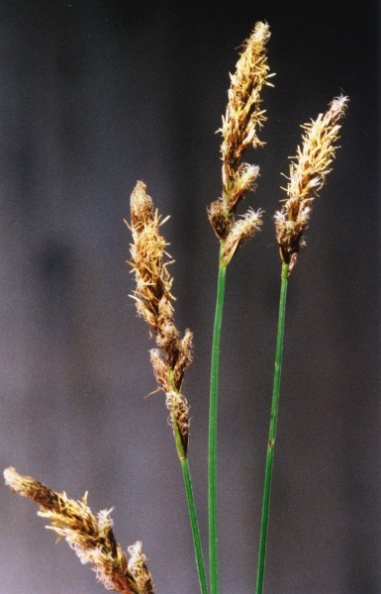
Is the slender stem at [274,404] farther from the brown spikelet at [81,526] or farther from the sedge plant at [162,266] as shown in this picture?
the brown spikelet at [81,526]

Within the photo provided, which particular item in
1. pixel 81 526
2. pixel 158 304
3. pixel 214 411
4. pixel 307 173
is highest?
pixel 307 173

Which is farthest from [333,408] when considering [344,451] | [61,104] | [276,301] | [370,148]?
[61,104]

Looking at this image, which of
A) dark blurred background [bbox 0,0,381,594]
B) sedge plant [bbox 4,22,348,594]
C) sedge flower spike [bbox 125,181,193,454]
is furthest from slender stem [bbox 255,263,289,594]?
dark blurred background [bbox 0,0,381,594]

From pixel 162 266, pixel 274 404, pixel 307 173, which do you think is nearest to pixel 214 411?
pixel 274 404

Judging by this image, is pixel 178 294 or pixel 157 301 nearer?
pixel 157 301

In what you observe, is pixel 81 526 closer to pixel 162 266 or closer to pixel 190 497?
pixel 190 497

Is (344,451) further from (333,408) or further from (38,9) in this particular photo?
(38,9)

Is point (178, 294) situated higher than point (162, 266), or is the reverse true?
point (178, 294)
